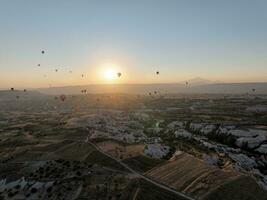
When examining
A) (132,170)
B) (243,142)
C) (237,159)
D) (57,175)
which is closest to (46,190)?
(57,175)

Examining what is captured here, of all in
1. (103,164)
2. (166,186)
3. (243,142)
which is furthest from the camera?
(243,142)

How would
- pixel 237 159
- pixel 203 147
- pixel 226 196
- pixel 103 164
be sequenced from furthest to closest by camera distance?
pixel 203 147, pixel 237 159, pixel 103 164, pixel 226 196

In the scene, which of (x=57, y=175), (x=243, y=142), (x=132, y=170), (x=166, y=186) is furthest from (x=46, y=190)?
(x=243, y=142)

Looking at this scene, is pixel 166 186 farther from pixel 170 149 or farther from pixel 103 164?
pixel 170 149

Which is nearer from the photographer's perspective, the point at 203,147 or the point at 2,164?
the point at 2,164

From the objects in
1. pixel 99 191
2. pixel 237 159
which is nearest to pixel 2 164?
pixel 99 191

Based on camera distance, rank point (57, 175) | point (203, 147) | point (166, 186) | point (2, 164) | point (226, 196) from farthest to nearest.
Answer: point (203, 147), point (2, 164), point (57, 175), point (166, 186), point (226, 196)

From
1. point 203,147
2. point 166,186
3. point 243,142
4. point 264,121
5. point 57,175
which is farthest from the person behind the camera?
A: point 264,121

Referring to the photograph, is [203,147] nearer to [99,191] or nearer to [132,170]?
[132,170]

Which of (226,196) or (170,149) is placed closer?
(226,196)
